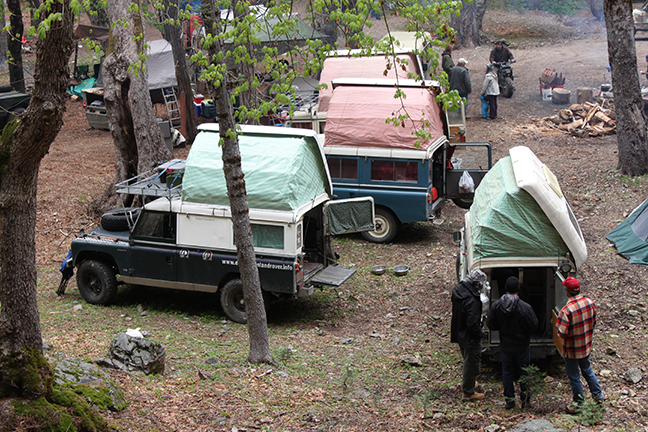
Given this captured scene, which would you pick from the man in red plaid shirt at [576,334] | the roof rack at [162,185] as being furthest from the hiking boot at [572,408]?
the roof rack at [162,185]

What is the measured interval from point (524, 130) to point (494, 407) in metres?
15.9

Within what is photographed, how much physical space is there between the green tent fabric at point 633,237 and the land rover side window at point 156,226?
26.3ft

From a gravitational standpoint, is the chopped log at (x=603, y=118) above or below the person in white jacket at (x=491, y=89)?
below

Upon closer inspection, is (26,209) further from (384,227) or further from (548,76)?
(548,76)

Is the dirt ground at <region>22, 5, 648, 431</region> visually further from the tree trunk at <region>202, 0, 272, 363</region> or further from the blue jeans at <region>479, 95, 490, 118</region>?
the tree trunk at <region>202, 0, 272, 363</region>

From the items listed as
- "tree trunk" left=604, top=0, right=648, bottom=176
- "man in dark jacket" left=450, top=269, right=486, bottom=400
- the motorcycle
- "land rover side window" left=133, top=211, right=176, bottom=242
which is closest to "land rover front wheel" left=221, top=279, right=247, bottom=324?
"land rover side window" left=133, top=211, right=176, bottom=242

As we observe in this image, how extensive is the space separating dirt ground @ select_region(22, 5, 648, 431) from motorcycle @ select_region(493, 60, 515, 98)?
1.74 ft

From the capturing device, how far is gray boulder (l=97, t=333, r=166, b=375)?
7.16 m

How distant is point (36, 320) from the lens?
538 centimetres

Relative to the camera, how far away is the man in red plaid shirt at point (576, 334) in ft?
21.4

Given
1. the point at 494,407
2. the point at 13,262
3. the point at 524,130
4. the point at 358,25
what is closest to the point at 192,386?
the point at 13,262

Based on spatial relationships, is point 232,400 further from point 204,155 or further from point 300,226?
point 204,155

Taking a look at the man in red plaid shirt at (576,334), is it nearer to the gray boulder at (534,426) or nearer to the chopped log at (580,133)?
the gray boulder at (534,426)

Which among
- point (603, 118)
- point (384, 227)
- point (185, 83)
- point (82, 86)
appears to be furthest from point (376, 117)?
point (82, 86)
